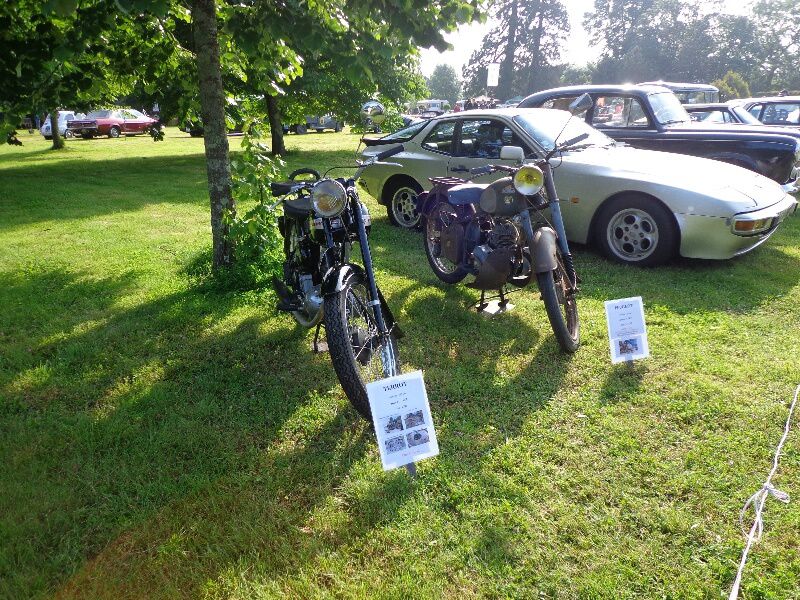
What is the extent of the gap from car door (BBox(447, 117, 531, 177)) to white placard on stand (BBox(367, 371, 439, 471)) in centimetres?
380

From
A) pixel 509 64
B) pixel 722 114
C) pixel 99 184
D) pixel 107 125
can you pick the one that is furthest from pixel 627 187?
pixel 509 64

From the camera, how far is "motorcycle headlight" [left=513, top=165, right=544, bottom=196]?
3500 mm

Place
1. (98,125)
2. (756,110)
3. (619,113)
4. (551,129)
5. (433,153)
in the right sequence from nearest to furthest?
(551,129) < (433,153) < (619,113) < (756,110) < (98,125)

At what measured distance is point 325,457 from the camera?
8.98 ft

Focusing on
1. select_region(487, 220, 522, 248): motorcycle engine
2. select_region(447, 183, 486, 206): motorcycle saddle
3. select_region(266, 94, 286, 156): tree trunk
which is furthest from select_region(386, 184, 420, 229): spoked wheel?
select_region(266, 94, 286, 156): tree trunk

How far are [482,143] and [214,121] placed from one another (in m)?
2.95

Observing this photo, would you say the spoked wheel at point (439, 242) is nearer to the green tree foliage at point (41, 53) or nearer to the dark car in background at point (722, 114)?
the green tree foliage at point (41, 53)

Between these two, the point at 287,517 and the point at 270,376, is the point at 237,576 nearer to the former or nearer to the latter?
the point at 287,517

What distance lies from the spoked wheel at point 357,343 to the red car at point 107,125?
93.7 ft

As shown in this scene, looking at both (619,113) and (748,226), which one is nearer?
(748,226)

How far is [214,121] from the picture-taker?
4.71 metres

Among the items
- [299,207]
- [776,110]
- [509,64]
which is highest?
[509,64]

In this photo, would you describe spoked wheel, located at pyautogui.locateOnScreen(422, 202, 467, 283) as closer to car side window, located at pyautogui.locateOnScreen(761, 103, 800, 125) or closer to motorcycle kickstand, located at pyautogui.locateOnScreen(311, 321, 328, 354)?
motorcycle kickstand, located at pyautogui.locateOnScreen(311, 321, 328, 354)

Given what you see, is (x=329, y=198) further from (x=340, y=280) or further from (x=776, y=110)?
(x=776, y=110)
